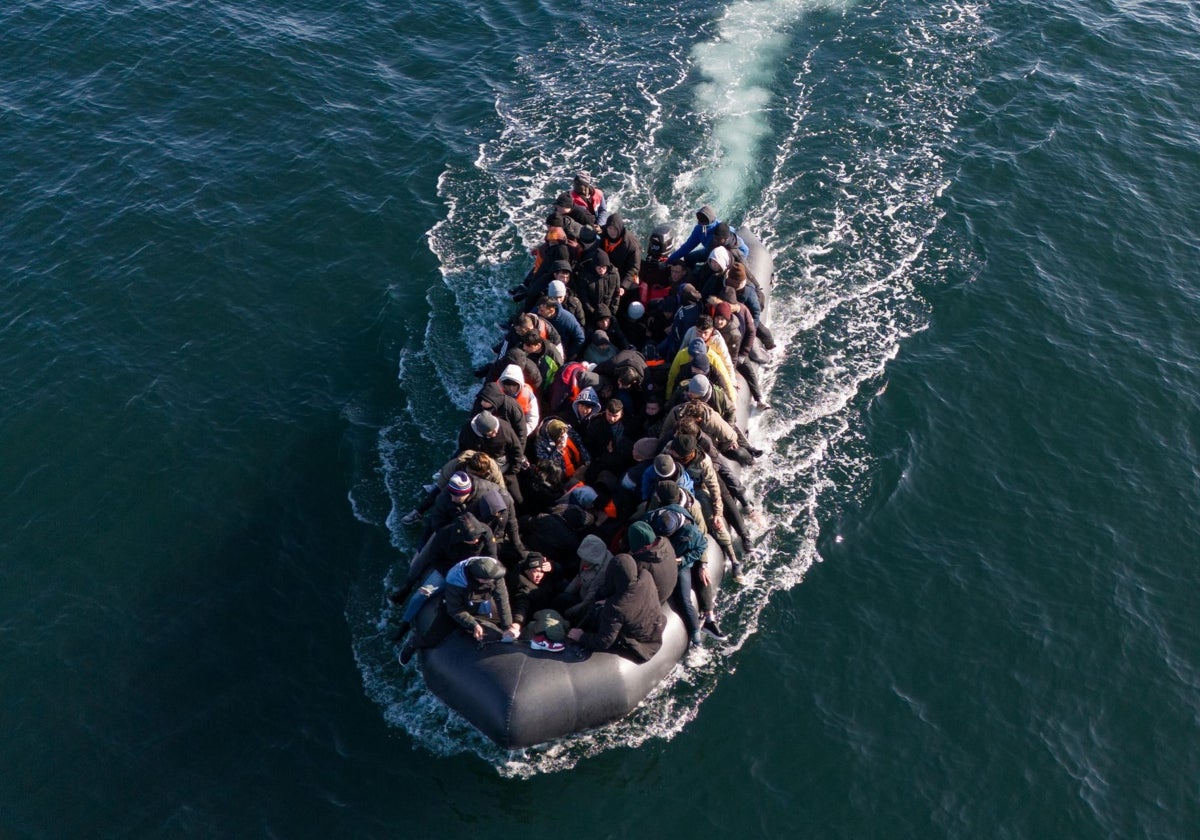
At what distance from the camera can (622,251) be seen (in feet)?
76.2

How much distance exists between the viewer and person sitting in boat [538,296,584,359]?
20.9 m

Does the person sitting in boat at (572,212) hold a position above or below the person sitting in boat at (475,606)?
above

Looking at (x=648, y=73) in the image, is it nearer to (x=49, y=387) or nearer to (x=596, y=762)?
(x=49, y=387)

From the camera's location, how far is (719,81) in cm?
3488

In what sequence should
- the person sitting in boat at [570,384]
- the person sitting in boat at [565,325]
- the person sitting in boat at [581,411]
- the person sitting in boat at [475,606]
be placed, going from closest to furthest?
the person sitting in boat at [475,606]
the person sitting in boat at [581,411]
the person sitting in boat at [570,384]
the person sitting in boat at [565,325]

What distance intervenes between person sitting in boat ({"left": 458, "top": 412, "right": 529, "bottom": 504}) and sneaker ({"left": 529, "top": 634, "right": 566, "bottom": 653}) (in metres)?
2.99

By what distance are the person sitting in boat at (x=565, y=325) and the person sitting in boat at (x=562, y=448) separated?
2.96 metres

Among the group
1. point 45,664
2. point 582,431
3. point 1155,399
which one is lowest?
point 45,664

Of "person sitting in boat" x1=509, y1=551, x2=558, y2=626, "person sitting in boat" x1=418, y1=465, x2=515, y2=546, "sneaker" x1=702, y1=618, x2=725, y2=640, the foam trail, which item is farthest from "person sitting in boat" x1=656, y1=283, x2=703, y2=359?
the foam trail

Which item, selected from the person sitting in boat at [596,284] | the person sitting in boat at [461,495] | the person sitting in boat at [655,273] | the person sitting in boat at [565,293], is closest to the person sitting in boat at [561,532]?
the person sitting in boat at [461,495]

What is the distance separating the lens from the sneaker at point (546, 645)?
672 inches

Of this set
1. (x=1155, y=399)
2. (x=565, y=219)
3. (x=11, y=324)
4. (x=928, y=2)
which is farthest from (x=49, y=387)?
(x=928, y=2)

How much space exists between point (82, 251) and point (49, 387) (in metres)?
5.87

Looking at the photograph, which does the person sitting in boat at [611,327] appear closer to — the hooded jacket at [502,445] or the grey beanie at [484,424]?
the hooded jacket at [502,445]
